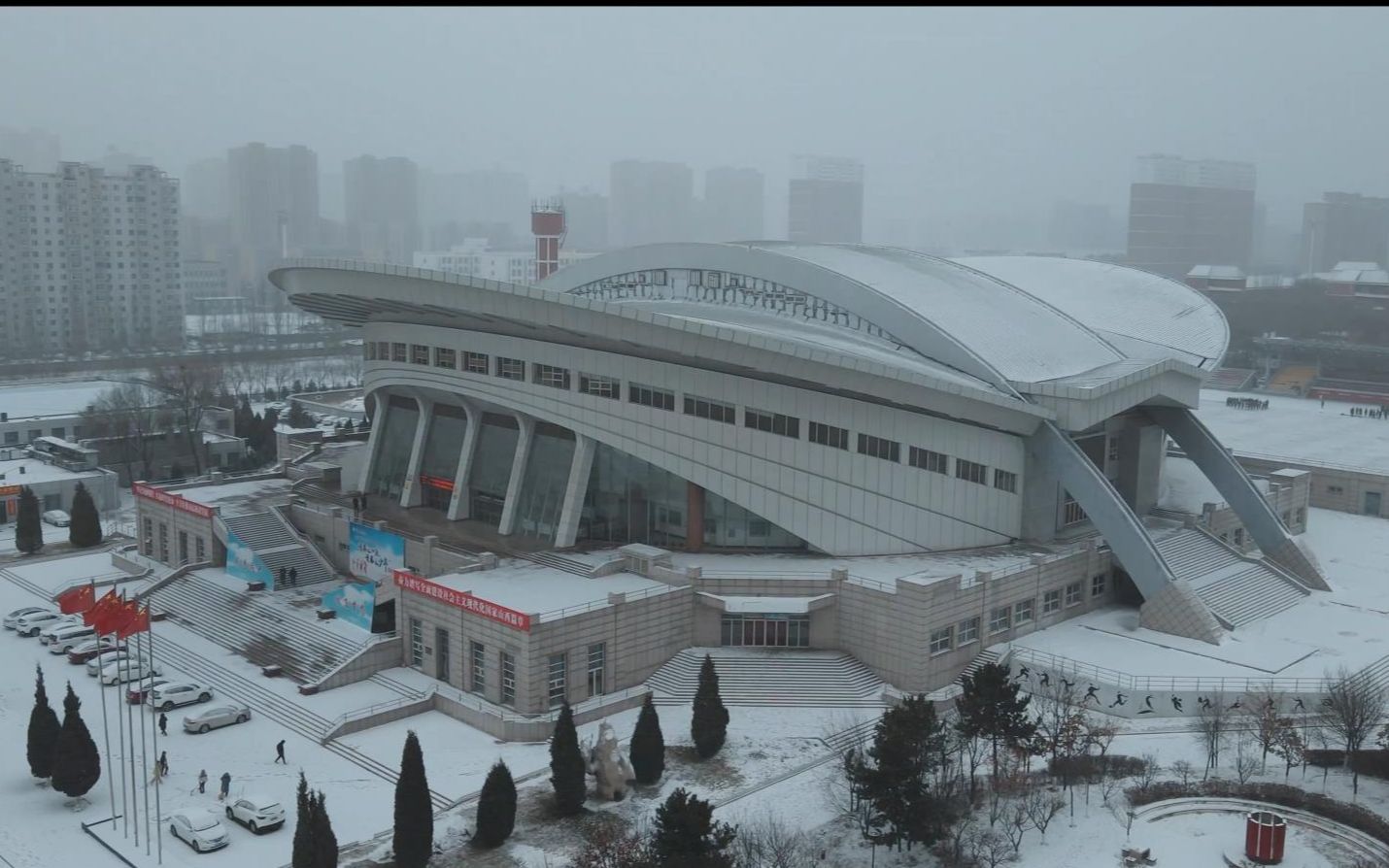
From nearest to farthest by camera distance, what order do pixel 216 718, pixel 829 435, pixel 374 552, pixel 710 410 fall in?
pixel 216 718 < pixel 829 435 < pixel 710 410 < pixel 374 552

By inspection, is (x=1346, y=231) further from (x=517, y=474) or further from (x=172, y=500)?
(x=172, y=500)

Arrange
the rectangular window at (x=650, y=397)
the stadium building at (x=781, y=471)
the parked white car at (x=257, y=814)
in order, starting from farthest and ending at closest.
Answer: the rectangular window at (x=650, y=397)
the stadium building at (x=781, y=471)
the parked white car at (x=257, y=814)

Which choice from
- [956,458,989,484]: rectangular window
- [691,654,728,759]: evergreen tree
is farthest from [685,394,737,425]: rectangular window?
[691,654,728,759]: evergreen tree

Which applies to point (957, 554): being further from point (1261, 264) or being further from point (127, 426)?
point (1261, 264)

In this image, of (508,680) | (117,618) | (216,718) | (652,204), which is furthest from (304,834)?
(652,204)

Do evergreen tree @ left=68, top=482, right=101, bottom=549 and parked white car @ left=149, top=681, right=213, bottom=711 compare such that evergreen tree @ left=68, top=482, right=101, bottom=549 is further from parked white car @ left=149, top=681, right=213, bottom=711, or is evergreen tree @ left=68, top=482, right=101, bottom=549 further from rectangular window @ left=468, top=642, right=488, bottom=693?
rectangular window @ left=468, top=642, right=488, bottom=693


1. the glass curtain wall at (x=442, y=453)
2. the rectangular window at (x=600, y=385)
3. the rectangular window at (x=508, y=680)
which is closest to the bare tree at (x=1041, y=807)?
the rectangular window at (x=508, y=680)

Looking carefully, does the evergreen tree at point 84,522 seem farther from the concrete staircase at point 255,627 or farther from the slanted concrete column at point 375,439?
the slanted concrete column at point 375,439

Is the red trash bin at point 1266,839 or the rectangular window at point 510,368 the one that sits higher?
the rectangular window at point 510,368
